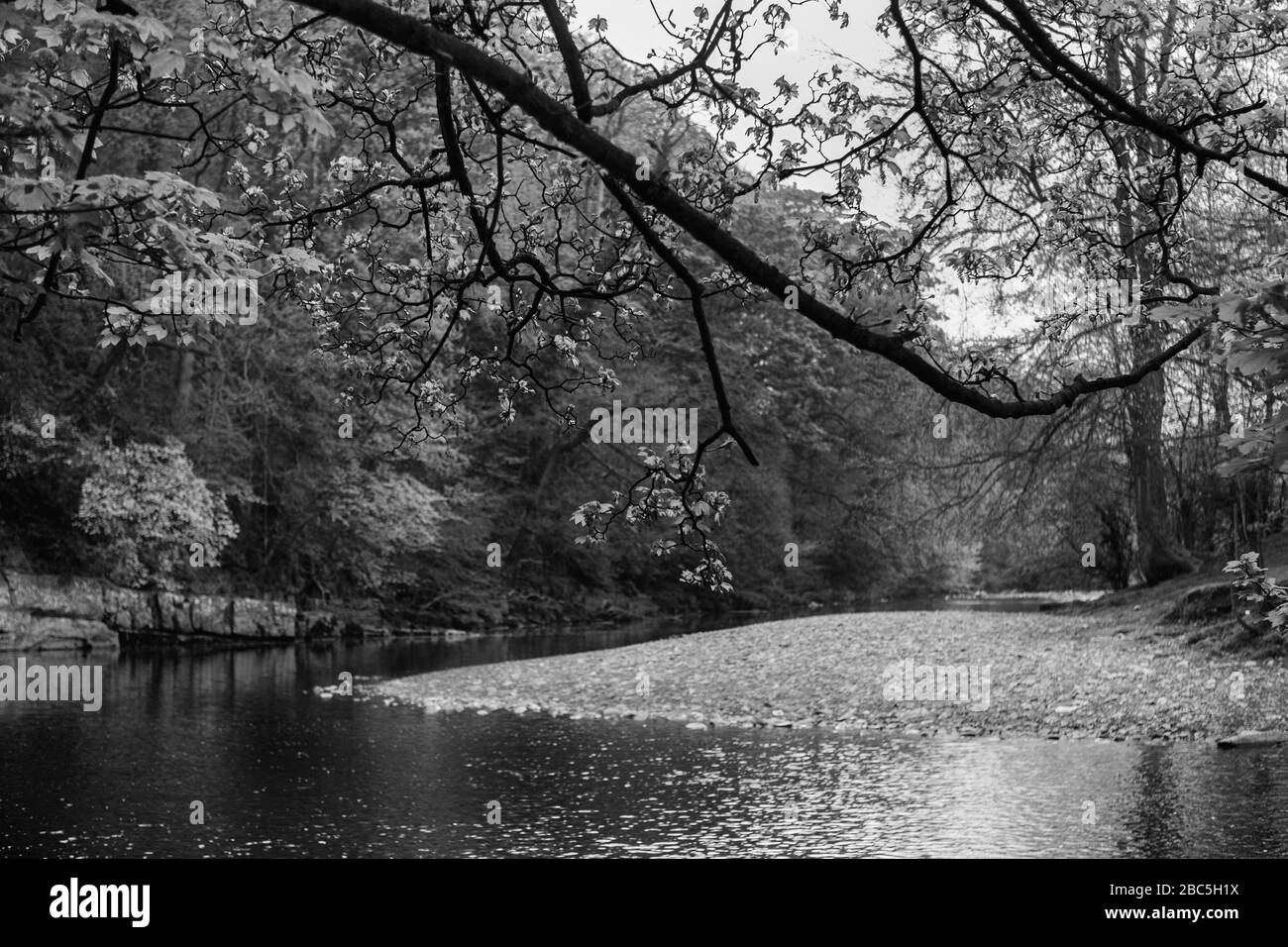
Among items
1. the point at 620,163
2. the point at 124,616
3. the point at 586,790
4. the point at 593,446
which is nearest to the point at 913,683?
the point at 586,790

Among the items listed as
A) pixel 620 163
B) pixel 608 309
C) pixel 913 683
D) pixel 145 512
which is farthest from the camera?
pixel 608 309

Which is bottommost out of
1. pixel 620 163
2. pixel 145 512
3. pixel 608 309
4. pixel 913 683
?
pixel 913 683

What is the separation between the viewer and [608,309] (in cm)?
3017

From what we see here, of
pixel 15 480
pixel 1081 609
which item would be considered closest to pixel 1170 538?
pixel 1081 609

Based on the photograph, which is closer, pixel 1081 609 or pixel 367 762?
pixel 367 762

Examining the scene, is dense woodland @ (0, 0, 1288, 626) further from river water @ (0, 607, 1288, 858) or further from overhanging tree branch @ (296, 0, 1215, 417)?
river water @ (0, 607, 1288, 858)

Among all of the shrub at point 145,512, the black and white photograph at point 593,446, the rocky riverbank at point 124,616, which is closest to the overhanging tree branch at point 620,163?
the black and white photograph at point 593,446

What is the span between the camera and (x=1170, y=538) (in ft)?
86.7

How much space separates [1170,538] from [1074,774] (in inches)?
652

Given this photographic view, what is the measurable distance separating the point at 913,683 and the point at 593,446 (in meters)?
25.7

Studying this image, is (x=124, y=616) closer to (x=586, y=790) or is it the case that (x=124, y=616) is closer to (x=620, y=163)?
(x=586, y=790)
